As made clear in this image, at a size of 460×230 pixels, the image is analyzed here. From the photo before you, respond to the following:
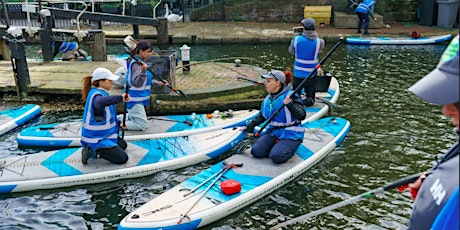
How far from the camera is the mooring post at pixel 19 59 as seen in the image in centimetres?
1095

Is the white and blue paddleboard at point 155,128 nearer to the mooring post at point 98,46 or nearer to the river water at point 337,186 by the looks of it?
the river water at point 337,186

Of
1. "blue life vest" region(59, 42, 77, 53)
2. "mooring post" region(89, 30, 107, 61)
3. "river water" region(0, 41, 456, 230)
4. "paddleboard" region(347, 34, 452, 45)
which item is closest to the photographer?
"river water" region(0, 41, 456, 230)

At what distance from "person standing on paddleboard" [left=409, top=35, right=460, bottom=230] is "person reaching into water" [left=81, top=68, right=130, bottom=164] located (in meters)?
5.35

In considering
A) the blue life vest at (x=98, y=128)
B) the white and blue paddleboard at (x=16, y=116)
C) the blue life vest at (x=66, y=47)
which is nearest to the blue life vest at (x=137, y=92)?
the blue life vest at (x=98, y=128)

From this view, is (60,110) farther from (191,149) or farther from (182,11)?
(182,11)

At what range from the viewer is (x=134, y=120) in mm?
9250

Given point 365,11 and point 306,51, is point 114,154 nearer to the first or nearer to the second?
point 306,51

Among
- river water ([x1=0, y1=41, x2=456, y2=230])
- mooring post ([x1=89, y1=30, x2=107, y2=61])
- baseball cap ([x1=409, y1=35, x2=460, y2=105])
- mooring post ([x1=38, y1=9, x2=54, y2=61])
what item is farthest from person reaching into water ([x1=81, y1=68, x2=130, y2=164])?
mooring post ([x1=38, y1=9, x2=54, y2=61])

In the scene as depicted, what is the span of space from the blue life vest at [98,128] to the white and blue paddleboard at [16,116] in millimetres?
3205

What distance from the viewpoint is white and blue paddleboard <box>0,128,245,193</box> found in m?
7.41

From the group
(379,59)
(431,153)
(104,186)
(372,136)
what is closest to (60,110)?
(104,186)

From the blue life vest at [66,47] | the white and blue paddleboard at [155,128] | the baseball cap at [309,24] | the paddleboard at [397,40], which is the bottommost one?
the white and blue paddleboard at [155,128]

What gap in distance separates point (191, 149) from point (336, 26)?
14.2m

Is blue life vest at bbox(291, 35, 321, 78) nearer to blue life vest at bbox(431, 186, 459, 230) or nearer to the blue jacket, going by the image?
the blue jacket
